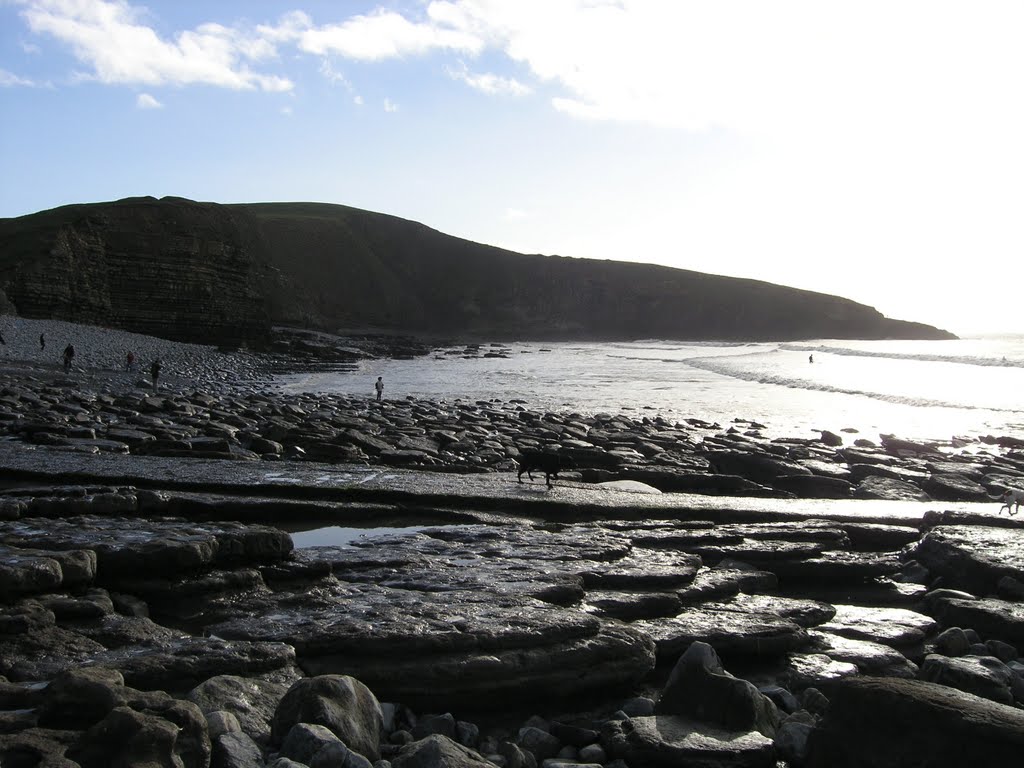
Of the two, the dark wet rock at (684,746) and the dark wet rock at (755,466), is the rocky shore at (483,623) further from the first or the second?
the dark wet rock at (755,466)

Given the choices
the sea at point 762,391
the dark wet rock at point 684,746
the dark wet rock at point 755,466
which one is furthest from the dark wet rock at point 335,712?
the sea at point 762,391

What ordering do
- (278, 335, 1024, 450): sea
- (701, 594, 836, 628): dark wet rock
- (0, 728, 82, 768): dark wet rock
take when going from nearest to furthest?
(0, 728, 82, 768): dark wet rock
(701, 594, 836, 628): dark wet rock
(278, 335, 1024, 450): sea

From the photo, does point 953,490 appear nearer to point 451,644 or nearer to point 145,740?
point 451,644

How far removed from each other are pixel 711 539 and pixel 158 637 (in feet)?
15.6

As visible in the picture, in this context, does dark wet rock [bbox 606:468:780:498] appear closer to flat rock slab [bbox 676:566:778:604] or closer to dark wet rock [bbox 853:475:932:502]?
dark wet rock [bbox 853:475:932:502]

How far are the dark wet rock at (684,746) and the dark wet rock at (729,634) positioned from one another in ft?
3.56

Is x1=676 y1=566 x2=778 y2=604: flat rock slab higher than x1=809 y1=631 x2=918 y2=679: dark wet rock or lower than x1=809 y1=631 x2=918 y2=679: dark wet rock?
higher

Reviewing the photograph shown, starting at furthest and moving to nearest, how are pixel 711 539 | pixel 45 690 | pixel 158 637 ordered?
pixel 711 539 < pixel 158 637 < pixel 45 690

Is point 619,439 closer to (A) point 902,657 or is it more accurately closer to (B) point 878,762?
(A) point 902,657

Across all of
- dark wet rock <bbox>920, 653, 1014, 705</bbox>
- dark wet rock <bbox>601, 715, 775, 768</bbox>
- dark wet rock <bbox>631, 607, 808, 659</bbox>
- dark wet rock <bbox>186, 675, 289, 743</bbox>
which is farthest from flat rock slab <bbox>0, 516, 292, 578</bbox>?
dark wet rock <bbox>920, 653, 1014, 705</bbox>

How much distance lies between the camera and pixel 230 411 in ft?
57.4

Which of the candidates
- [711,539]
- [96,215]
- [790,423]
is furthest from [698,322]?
[711,539]

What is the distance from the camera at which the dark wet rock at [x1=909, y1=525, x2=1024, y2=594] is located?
668 cm

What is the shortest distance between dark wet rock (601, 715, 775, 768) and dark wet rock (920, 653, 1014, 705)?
5.27ft
